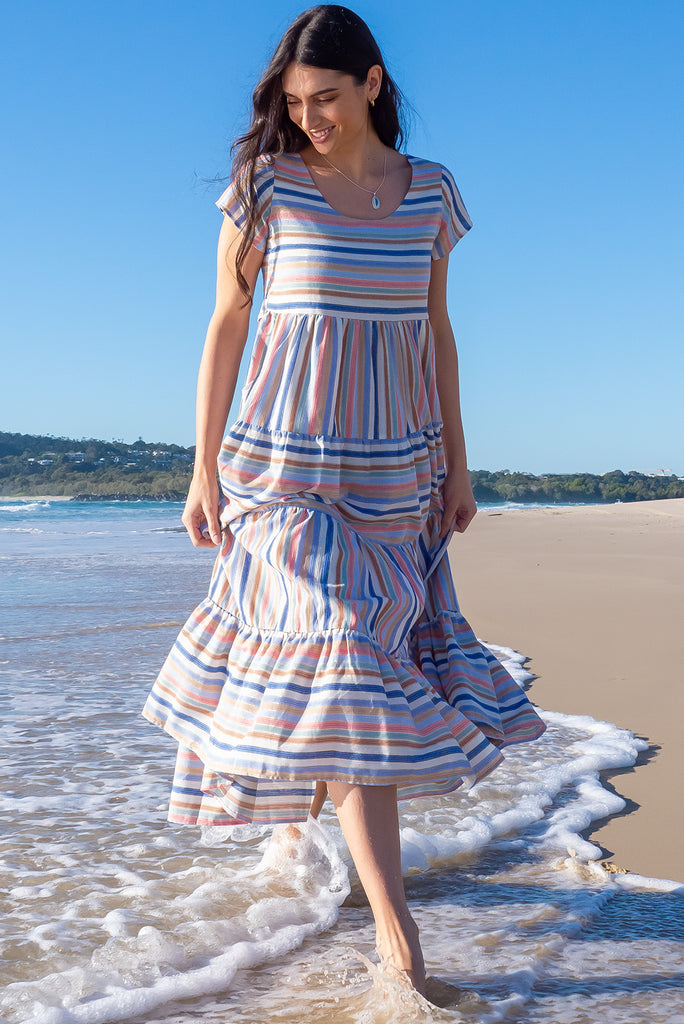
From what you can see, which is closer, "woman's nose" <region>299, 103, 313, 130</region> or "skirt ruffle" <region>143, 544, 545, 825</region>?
"skirt ruffle" <region>143, 544, 545, 825</region>

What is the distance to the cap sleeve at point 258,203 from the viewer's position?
1.82m

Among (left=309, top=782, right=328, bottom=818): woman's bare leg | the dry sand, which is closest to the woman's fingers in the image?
(left=309, top=782, right=328, bottom=818): woman's bare leg

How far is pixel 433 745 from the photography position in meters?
1.60

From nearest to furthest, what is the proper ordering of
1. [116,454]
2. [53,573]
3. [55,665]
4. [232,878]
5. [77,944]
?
[77,944] → [232,878] → [55,665] → [53,573] → [116,454]

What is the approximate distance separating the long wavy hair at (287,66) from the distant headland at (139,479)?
105 feet

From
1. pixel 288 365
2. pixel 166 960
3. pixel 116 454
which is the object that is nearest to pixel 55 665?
pixel 166 960

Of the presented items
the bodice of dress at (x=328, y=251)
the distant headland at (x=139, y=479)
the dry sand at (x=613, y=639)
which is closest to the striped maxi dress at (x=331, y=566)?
the bodice of dress at (x=328, y=251)

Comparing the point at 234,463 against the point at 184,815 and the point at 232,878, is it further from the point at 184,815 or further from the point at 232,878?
the point at 232,878

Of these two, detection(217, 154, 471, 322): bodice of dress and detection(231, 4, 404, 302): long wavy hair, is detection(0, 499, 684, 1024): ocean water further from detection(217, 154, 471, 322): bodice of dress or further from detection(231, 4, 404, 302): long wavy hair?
detection(231, 4, 404, 302): long wavy hair

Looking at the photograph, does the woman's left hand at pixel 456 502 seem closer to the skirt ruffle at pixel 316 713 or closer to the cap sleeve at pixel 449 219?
the skirt ruffle at pixel 316 713

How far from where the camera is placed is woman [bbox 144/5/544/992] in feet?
5.15

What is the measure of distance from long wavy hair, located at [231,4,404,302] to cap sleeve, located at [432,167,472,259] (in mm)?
224

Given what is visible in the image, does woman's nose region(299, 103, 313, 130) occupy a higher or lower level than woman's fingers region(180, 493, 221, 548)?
higher

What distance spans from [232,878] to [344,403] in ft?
3.83
